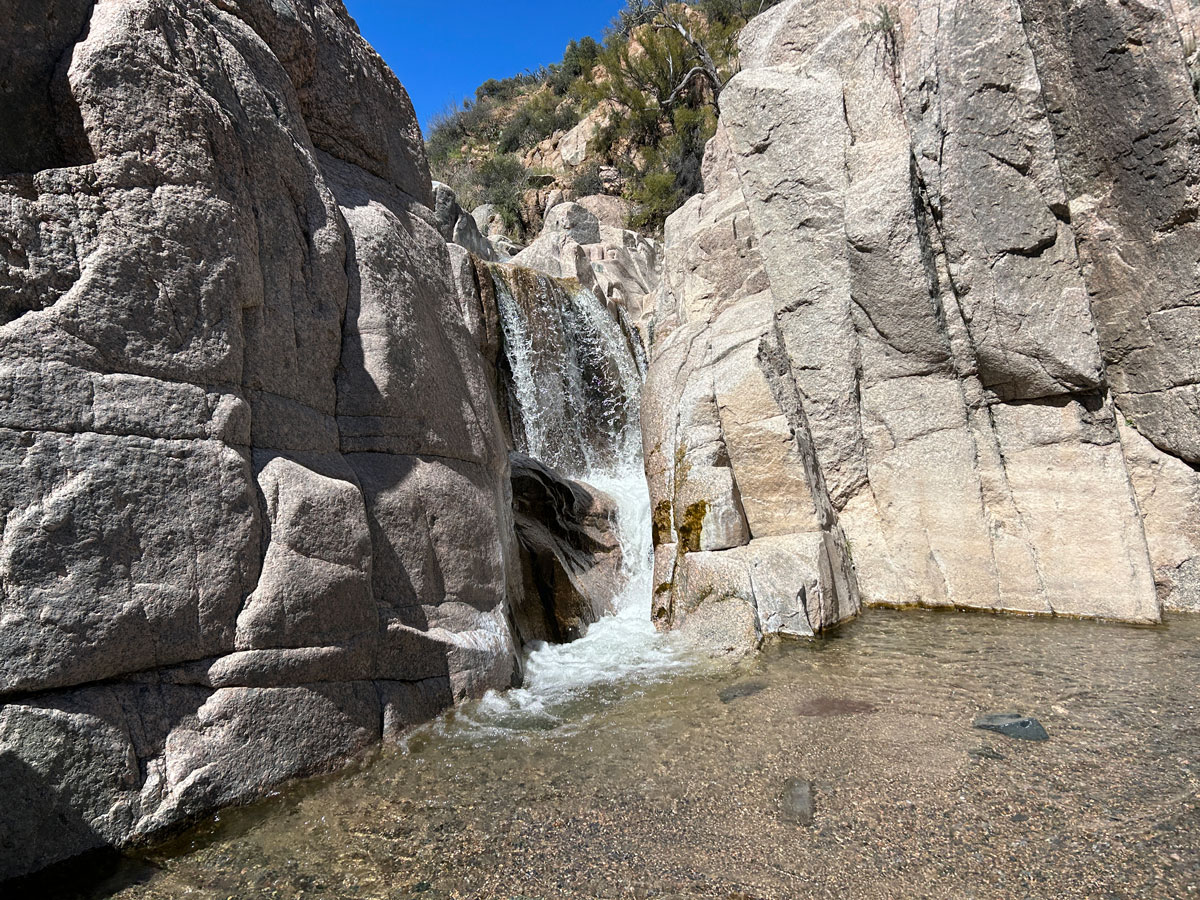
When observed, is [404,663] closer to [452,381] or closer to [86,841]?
[86,841]

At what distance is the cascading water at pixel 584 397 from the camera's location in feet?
25.0

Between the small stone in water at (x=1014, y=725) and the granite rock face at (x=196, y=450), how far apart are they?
2790 millimetres

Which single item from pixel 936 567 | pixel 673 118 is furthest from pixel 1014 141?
pixel 673 118

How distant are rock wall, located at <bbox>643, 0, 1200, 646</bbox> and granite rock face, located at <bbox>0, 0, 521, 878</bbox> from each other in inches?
112

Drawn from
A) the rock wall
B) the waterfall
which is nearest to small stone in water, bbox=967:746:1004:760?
the rock wall

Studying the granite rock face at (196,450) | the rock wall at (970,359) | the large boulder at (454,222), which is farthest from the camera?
the large boulder at (454,222)

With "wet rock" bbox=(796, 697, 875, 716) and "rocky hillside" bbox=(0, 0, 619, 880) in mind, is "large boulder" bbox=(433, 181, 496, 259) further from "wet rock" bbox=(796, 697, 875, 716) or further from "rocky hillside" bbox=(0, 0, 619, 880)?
"wet rock" bbox=(796, 697, 875, 716)

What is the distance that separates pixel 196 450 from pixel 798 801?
3.06 metres

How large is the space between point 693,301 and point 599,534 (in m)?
3.06

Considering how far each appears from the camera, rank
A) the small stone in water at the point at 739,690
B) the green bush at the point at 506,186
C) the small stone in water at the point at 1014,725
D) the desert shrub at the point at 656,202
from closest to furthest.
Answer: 1. the small stone in water at the point at 1014,725
2. the small stone in water at the point at 739,690
3. the desert shrub at the point at 656,202
4. the green bush at the point at 506,186

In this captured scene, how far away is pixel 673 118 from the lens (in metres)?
23.8

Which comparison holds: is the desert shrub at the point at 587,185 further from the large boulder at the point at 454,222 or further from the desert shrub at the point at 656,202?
the large boulder at the point at 454,222

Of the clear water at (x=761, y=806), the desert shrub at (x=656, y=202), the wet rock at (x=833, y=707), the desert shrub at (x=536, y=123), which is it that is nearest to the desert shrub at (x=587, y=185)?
the desert shrub at (x=656, y=202)

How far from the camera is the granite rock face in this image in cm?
283
